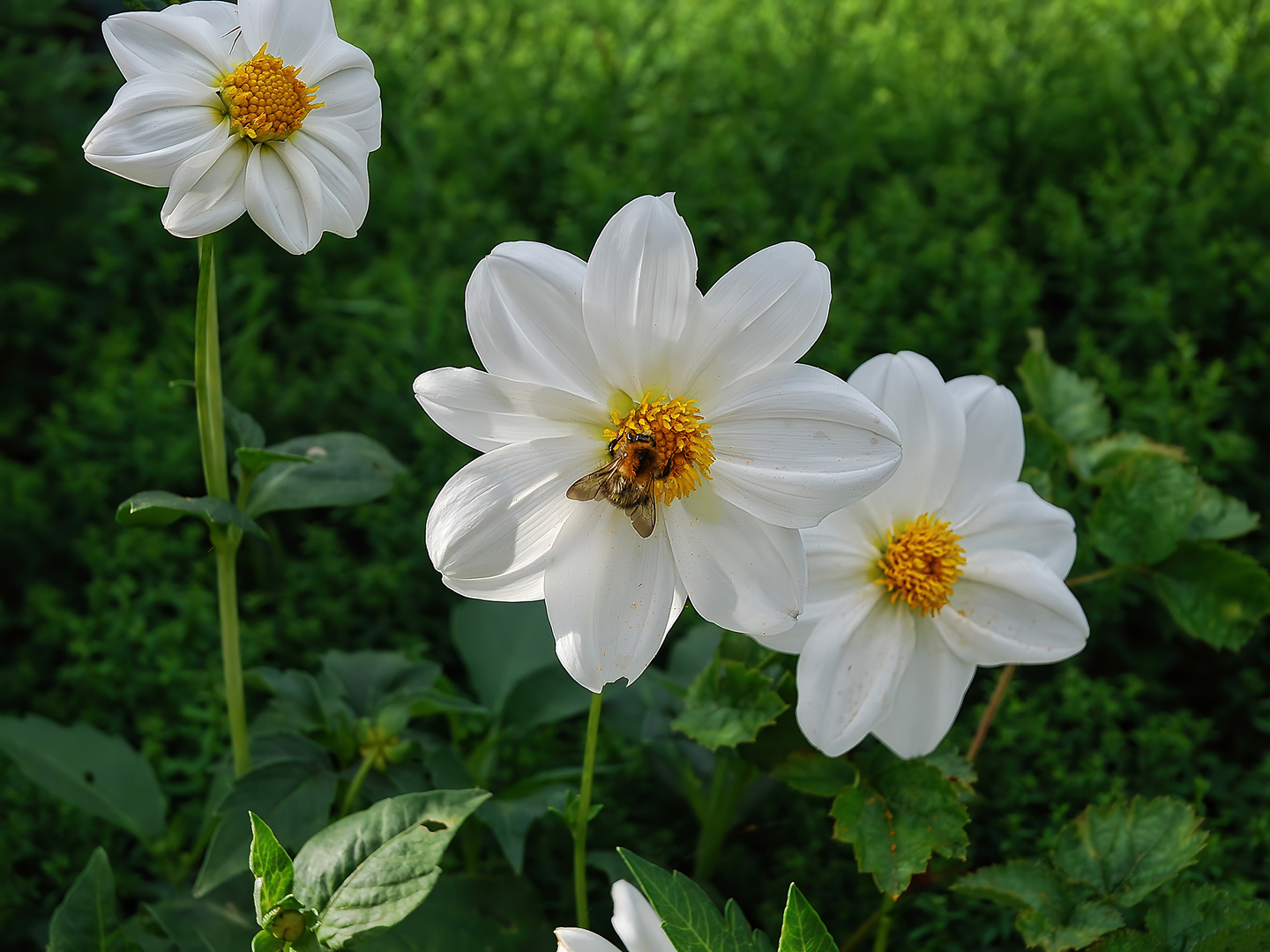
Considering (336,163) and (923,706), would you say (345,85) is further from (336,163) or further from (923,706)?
(923,706)

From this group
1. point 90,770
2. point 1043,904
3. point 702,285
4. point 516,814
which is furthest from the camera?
point 702,285

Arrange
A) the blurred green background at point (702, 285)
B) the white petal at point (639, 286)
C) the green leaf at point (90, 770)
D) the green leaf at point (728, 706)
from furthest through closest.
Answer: the blurred green background at point (702, 285), the green leaf at point (90, 770), the green leaf at point (728, 706), the white petal at point (639, 286)

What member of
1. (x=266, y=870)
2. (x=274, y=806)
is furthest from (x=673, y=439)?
(x=274, y=806)

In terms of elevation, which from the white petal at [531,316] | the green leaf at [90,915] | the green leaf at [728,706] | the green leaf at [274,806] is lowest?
the green leaf at [90,915]

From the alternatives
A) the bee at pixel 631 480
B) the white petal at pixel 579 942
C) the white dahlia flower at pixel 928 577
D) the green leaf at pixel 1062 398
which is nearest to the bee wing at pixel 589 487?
the bee at pixel 631 480

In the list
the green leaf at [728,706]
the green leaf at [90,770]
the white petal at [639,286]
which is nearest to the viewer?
the white petal at [639,286]

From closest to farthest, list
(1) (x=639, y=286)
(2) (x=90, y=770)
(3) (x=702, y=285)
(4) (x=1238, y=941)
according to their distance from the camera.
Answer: (1) (x=639, y=286), (4) (x=1238, y=941), (2) (x=90, y=770), (3) (x=702, y=285)

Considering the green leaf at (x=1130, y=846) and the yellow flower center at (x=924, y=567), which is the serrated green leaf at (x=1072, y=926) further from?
the yellow flower center at (x=924, y=567)
